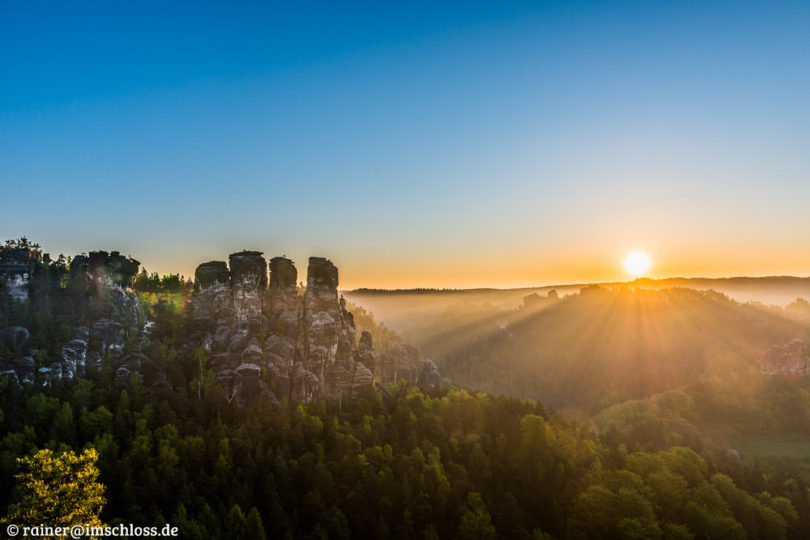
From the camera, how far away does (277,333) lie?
292 ft

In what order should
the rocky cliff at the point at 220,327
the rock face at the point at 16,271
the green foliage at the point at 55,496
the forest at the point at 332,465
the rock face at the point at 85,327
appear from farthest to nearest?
1. the rock face at the point at 16,271
2. the rocky cliff at the point at 220,327
3. the rock face at the point at 85,327
4. the forest at the point at 332,465
5. the green foliage at the point at 55,496

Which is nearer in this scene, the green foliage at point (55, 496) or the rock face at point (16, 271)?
the green foliage at point (55, 496)

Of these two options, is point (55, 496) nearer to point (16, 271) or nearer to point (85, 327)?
point (85, 327)

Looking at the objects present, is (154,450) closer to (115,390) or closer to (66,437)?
(66,437)

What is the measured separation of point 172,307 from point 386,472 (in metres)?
63.3

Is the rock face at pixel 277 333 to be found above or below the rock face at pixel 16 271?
below

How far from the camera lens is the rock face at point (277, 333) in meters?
81.2

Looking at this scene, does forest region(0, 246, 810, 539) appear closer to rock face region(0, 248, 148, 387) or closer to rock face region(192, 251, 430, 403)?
rock face region(0, 248, 148, 387)

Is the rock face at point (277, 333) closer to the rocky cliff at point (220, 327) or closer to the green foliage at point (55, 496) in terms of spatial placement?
the rocky cliff at point (220, 327)

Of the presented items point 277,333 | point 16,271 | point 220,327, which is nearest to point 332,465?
point 277,333

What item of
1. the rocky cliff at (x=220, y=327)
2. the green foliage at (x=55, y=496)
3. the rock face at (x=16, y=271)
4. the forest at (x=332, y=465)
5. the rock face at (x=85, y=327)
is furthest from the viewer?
the rock face at (x=16, y=271)

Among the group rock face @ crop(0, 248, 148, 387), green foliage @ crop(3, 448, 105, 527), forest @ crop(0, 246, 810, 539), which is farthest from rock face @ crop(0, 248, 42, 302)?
green foliage @ crop(3, 448, 105, 527)

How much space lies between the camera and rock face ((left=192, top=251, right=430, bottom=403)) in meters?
81.2

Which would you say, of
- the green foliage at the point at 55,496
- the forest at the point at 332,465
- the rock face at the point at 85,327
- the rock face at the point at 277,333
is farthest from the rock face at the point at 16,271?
the green foliage at the point at 55,496
